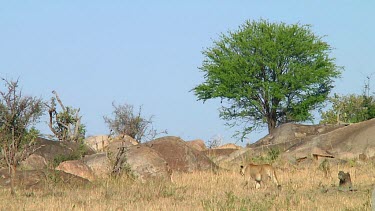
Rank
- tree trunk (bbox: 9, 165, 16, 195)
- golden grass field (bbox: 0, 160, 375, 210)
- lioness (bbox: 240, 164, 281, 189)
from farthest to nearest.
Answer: lioness (bbox: 240, 164, 281, 189) < tree trunk (bbox: 9, 165, 16, 195) < golden grass field (bbox: 0, 160, 375, 210)

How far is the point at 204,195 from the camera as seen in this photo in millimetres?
17391

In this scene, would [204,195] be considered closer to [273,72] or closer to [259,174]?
[259,174]

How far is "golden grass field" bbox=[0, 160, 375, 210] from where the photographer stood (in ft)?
47.9

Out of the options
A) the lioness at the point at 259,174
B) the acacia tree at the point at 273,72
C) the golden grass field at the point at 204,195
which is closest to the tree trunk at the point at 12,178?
the golden grass field at the point at 204,195

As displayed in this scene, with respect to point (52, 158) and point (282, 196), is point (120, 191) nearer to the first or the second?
point (282, 196)

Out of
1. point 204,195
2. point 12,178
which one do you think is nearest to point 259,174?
point 204,195

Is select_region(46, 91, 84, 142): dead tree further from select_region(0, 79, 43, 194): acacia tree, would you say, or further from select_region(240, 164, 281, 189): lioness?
select_region(240, 164, 281, 189): lioness

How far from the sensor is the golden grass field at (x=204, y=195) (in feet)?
47.9

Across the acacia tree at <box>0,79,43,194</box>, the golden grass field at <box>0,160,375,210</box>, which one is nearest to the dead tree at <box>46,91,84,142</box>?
the acacia tree at <box>0,79,43,194</box>

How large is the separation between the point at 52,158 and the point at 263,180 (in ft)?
45.4

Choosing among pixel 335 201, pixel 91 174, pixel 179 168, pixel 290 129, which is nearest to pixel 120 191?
pixel 91 174

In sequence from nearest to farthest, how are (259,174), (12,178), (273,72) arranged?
(12,178), (259,174), (273,72)

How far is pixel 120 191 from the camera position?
1836 cm

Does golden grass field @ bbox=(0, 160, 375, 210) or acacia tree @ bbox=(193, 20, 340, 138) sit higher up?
acacia tree @ bbox=(193, 20, 340, 138)
